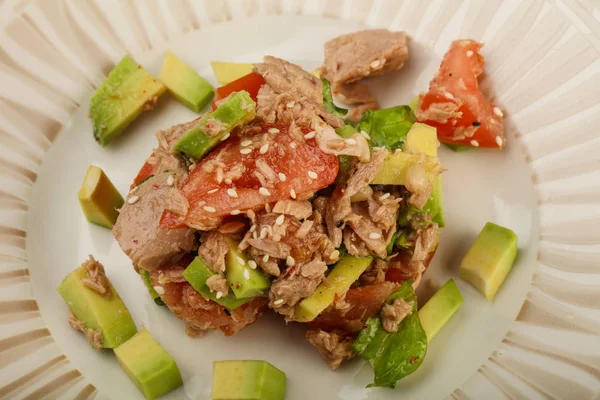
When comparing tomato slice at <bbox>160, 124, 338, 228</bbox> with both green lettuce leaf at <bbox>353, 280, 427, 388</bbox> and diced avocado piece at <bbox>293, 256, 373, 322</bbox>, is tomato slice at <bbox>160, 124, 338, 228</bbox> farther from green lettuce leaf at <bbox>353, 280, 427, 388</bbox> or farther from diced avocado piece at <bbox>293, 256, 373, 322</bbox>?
green lettuce leaf at <bbox>353, 280, 427, 388</bbox>

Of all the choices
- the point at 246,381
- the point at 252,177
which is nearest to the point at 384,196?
the point at 252,177

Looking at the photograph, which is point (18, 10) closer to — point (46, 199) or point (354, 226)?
point (46, 199)

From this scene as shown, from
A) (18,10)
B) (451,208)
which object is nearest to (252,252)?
(451,208)

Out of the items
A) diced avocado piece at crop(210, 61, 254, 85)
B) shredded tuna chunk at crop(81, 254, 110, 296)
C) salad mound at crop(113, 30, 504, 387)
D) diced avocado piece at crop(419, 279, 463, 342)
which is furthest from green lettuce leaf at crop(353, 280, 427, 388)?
diced avocado piece at crop(210, 61, 254, 85)

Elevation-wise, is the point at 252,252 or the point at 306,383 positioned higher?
the point at 252,252

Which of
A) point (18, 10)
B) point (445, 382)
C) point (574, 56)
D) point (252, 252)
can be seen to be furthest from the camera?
point (18, 10)
